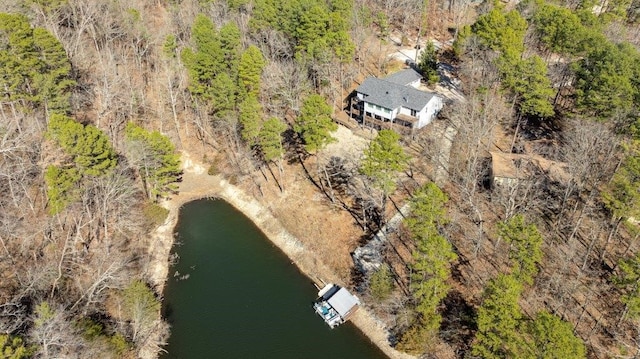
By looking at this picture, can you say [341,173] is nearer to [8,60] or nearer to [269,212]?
[269,212]

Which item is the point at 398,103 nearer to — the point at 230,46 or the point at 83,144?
the point at 230,46

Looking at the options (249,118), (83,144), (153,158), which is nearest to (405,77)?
(249,118)

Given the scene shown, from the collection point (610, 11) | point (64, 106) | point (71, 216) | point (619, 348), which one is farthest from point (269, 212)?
point (610, 11)

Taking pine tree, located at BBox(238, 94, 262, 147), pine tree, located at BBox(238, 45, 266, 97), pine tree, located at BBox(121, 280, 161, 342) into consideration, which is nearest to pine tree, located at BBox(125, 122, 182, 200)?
pine tree, located at BBox(238, 94, 262, 147)

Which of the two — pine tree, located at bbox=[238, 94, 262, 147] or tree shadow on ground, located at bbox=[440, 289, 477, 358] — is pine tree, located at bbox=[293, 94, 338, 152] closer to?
pine tree, located at bbox=[238, 94, 262, 147]

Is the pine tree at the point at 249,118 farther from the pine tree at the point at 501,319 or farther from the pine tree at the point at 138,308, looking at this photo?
the pine tree at the point at 501,319

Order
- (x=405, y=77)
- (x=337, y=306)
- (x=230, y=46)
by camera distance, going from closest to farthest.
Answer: (x=337, y=306) → (x=230, y=46) → (x=405, y=77)

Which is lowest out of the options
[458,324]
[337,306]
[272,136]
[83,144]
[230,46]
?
[337,306]
